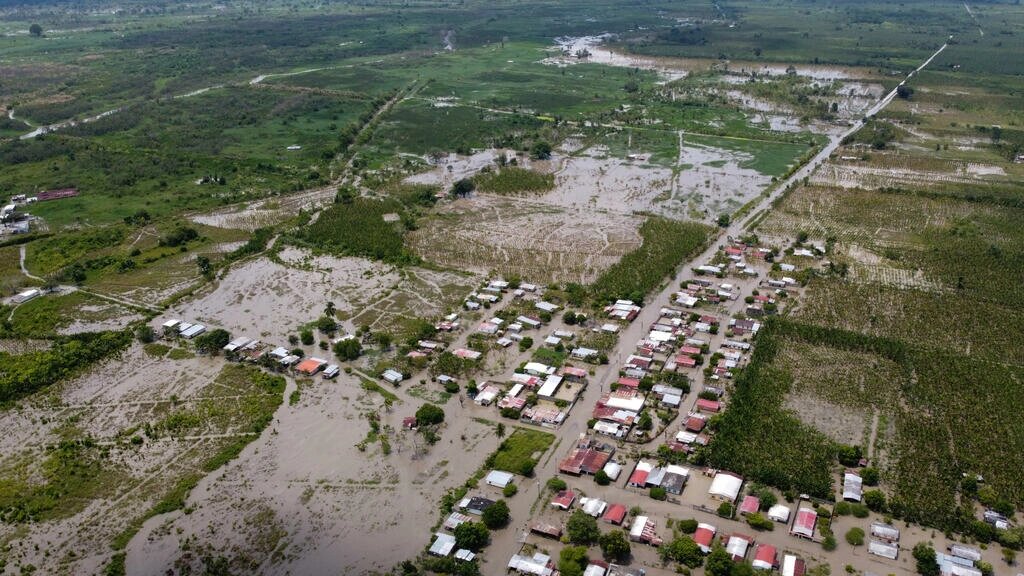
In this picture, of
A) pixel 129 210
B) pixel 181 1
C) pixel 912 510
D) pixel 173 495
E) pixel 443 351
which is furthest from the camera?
pixel 181 1

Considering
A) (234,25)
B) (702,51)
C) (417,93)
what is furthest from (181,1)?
(702,51)

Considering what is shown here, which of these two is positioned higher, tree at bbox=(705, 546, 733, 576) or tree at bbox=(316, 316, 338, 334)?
tree at bbox=(316, 316, 338, 334)

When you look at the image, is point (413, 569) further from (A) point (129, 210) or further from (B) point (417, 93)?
(B) point (417, 93)

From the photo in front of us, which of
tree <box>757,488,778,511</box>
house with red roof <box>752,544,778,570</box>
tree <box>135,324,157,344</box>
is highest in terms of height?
tree <box>135,324,157,344</box>

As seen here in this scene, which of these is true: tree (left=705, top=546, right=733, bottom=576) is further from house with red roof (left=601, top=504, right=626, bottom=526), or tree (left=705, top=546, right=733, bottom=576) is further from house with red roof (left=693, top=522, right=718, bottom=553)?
house with red roof (left=601, top=504, right=626, bottom=526)

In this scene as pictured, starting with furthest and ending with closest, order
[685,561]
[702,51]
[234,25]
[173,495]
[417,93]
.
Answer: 1. [234,25]
2. [702,51]
3. [417,93]
4. [173,495]
5. [685,561]

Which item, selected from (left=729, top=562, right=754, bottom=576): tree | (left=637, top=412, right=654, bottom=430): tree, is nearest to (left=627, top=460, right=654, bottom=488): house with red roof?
(left=637, top=412, right=654, bottom=430): tree
